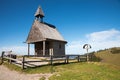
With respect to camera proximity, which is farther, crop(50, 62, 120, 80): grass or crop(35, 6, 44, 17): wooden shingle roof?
crop(35, 6, 44, 17): wooden shingle roof

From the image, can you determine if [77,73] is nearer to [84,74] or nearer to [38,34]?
[84,74]

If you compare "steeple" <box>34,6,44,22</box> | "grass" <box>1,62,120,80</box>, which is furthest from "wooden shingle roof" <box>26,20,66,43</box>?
"grass" <box>1,62,120,80</box>

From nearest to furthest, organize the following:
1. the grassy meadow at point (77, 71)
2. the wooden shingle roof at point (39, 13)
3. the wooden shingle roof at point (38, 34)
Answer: the grassy meadow at point (77, 71)
the wooden shingle roof at point (38, 34)
the wooden shingle roof at point (39, 13)

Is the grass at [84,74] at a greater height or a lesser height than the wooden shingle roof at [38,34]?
lesser

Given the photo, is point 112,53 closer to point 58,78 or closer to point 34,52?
point 34,52

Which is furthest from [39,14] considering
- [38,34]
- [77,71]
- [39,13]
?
[77,71]

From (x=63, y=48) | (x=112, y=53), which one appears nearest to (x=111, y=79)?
(x=63, y=48)

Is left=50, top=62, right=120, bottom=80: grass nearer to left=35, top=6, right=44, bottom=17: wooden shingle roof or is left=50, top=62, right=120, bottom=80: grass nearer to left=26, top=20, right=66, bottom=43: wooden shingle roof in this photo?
left=26, top=20, right=66, bottom=43: wooden shingle roof

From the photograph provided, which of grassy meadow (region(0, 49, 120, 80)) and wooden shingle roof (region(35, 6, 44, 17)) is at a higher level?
wooden shingle roof (region(35, 6, 44, 17))

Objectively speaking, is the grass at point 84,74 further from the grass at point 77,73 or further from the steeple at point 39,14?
the steeple at point 39,14

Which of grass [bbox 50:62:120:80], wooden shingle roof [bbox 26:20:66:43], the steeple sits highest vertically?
the steeple

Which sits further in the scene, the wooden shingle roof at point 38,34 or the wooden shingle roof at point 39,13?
the wooden shingle roof at point 39,13

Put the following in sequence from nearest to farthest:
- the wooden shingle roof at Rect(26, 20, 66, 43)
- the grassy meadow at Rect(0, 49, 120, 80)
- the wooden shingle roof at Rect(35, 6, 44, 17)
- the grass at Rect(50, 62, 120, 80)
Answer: the grass at Rect(50, 62, 120, 80) < the grassy meadow at Rect(0, 49, 120, 80) < the wooden shingle roof at Rect(26, 20, 66, 43) < the wooden shingle roof at Rect(35, 6, 44, 17)

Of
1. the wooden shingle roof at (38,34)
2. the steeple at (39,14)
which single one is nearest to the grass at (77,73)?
the wooden shingle roof at (38,34)
